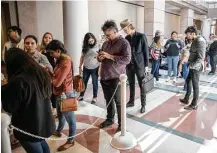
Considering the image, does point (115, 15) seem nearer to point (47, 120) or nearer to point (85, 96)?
point (85, 96)

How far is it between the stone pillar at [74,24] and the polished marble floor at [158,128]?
1.61 m

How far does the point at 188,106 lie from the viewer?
382 centimetres

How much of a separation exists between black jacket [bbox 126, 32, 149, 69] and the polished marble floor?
0.93m

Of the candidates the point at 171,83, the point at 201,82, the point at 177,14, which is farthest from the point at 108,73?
the point at 177,14

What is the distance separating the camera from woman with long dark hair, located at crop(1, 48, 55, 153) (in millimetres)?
1368

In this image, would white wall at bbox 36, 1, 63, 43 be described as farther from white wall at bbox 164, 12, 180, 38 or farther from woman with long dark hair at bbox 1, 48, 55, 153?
white wall at bbox 164, 12, 180, 38

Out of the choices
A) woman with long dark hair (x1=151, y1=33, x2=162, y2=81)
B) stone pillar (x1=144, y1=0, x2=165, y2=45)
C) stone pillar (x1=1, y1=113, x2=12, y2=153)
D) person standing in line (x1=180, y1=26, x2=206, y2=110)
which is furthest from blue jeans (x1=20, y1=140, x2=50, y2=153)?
stone pillar (x1=144, y1=0, x2=165, y2=45)

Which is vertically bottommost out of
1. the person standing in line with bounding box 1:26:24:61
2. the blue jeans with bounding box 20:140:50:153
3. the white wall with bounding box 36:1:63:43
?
the blue jeans with bounding box 20:140:50:153

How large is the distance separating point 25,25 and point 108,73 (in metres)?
4.42

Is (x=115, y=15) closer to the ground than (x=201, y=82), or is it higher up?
higher up

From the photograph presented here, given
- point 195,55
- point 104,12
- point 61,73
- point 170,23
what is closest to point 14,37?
point 61,73

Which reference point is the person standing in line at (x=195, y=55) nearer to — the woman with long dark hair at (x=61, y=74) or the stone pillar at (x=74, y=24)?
the woman with long dark hair at (x=61, y=74)

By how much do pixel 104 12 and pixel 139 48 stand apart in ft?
18.0

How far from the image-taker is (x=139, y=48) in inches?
132
